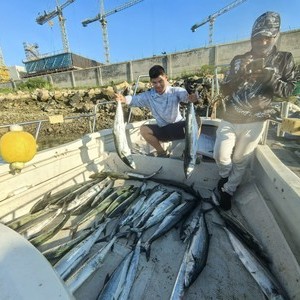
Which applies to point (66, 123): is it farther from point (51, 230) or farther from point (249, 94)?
point (249, 94)

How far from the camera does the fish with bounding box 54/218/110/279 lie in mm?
2295

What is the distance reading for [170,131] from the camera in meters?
4.47

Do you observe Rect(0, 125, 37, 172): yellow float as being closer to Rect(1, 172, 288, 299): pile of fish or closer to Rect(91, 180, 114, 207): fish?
Rect(1, 172, 288, 299): pile of fish

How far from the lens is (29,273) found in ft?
3.68

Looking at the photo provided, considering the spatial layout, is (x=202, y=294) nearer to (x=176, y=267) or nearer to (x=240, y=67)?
(x=176, y=267)

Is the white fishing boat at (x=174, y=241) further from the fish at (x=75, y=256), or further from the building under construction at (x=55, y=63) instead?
the building under construction at (x=55, y=63)

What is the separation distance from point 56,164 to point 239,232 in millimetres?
3046

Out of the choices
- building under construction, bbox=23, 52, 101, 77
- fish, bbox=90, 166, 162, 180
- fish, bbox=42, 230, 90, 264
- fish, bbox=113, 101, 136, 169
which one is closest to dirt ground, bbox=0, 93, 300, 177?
fish, bbox=113, 101, 136, 169

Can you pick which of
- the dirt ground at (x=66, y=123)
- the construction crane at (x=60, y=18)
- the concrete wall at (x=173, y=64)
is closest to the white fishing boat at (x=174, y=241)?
the dirt ground at (x=66, y=123)

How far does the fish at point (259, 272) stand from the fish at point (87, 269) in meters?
1.45

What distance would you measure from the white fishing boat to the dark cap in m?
1.49

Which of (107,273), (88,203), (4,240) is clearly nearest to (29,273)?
(4,240)

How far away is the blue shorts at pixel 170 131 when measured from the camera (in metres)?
4.42

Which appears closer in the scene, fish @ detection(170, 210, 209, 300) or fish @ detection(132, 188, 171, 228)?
fish @ detection(170, 210, 209, 300)
